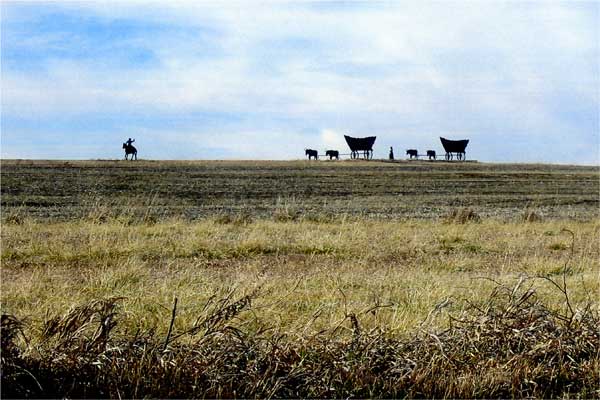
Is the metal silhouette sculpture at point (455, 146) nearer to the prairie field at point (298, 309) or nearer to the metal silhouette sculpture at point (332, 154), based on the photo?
the metal silhouette sculpture at point (332, 154)

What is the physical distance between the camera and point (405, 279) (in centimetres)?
849

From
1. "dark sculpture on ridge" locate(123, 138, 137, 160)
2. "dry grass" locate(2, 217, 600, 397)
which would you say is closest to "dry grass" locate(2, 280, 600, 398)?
"dry grass" locate(2, 217, 600, 397)

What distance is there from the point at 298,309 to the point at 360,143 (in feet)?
251

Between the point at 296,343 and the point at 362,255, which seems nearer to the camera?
the point at 296,343

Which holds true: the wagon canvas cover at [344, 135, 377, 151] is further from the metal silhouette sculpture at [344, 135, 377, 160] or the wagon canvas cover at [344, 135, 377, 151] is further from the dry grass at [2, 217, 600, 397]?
the dry grass at [2, 217, 600, 397]

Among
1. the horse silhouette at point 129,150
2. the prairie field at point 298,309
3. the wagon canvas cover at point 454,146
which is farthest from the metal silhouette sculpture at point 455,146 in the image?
the prairie field at point 298,309

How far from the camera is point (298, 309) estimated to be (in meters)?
6.78

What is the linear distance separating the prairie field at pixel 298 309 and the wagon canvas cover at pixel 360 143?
213 feet

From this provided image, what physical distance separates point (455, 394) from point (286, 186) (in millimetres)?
30514

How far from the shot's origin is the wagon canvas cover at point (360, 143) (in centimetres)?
8188

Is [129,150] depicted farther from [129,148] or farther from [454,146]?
[454,146]

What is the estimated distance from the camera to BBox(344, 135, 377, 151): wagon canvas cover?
8188 centimetres

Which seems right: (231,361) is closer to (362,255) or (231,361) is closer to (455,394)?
(455,394)

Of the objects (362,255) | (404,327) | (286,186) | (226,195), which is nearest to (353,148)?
(286,186)
